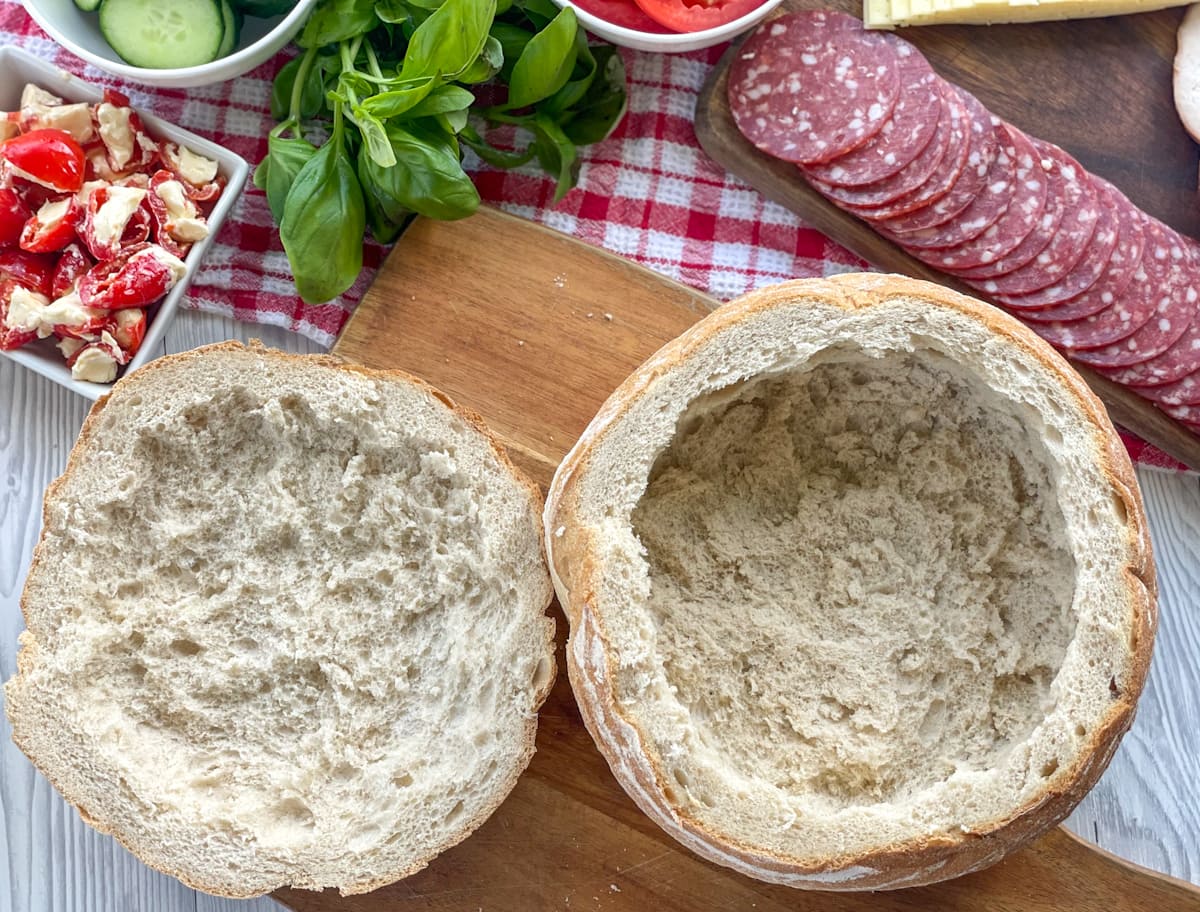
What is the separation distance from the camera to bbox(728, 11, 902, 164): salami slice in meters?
2.97

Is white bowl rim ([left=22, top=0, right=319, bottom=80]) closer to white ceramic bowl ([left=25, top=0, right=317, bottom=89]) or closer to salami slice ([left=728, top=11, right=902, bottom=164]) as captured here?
white ceramic bowl ([left=25, top=0, right=317, bottom=89])

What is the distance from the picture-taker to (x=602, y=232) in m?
3.15

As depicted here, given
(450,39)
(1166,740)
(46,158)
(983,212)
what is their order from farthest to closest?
(1166,740) < (983,212) < (46,158) < (450,39)

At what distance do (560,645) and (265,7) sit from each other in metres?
1.92

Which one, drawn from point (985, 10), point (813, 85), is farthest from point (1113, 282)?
point (813, 85)

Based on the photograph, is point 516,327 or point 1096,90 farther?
point 1096,90

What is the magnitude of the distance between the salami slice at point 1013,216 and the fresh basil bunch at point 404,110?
1.08 m

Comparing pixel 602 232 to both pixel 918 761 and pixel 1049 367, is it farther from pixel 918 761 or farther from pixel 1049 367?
pixel 918 761

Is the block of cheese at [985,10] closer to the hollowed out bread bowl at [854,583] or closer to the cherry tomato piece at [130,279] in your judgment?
the hollowed out bread bowl at [854,583]

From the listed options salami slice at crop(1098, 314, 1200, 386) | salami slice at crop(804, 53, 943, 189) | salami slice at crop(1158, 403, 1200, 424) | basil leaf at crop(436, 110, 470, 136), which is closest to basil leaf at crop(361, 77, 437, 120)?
basil leaf at crop(436, 110, 470, 136)

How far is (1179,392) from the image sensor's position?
3004mm

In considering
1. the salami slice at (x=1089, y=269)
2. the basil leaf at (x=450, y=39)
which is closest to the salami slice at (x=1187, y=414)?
the salami slice at (x=1089, y=269)

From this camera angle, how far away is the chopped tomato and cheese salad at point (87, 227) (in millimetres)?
2766

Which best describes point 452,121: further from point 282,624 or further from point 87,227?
point 282,624
